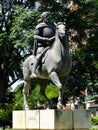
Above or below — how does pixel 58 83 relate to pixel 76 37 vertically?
above

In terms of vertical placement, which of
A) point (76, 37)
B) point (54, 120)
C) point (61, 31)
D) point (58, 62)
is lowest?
point (76, 37)

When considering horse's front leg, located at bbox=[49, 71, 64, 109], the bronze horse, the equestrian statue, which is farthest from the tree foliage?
horse's front leg, located at bbox=[49, 71, 64, 109]

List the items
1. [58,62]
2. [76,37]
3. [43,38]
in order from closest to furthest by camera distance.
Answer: [58,62] < [43,38] < [76,37]

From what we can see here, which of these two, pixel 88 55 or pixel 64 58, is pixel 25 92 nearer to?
pixel 64 58

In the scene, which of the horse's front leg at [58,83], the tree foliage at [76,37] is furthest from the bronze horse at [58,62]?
the tree foliage at [76,37]

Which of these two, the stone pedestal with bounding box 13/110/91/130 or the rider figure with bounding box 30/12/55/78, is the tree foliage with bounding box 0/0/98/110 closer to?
the rider figure with bounding box 30/12/55/78

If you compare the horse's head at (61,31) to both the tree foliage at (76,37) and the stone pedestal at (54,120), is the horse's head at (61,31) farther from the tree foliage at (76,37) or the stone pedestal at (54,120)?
the tree foliage at (76,37)

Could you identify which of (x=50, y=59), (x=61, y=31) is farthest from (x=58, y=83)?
(x=61, y=31)

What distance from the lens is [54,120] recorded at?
1266 cm

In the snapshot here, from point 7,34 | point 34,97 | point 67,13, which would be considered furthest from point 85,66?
point 34,97

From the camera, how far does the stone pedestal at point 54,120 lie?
12711 millimetres

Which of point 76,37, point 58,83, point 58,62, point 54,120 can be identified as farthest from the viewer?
point 76,37

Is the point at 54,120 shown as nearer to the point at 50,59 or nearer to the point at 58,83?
the point at 58,83

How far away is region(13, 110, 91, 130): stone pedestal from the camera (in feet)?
41.7
